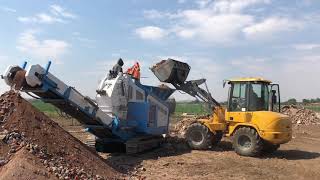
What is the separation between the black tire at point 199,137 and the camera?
16.2 meters

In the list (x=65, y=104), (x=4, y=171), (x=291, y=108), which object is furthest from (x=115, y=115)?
(x=291, y=108)

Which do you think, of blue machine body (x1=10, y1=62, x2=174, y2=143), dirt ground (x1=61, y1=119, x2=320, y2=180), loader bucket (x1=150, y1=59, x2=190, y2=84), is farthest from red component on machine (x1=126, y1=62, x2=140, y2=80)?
dirt ground (x1=61, y1=119, x2=320, y2=180)

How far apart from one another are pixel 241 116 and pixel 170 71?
9.45ft

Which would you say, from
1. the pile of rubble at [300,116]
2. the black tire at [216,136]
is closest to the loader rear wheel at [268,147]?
the black tire at [216,136]

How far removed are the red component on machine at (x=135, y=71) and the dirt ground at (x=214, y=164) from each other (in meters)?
2.58

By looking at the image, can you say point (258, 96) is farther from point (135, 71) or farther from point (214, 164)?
point (135, 71)

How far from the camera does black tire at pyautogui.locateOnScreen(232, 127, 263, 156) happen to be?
1495 centimetres

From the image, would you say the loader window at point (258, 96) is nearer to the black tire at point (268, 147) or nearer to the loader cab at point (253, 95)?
the loader cab at point (253, 95)

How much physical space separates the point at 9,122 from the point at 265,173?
6.58m

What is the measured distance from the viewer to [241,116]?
15.5 m

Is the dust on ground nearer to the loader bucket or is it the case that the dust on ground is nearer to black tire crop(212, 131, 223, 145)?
black tire crop(212, 131, 223, 145)

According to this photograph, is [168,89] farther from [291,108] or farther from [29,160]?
[291,108]

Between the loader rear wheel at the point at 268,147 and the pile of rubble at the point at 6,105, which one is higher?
the pile of rubble at the point at 6,105

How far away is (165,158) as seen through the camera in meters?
14.5
